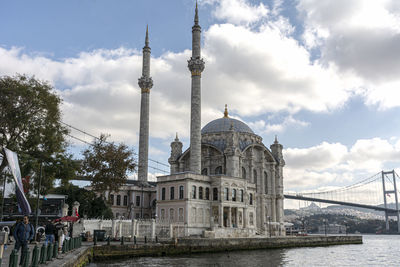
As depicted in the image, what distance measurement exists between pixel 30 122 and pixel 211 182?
26.1 m

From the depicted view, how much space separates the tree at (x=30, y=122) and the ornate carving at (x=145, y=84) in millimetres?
32487

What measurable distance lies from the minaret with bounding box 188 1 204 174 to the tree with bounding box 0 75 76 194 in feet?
77.1

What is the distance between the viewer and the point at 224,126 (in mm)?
62656

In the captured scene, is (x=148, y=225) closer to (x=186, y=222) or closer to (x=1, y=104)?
(x=186, y=222)

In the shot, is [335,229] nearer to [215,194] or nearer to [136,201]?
[136,201]

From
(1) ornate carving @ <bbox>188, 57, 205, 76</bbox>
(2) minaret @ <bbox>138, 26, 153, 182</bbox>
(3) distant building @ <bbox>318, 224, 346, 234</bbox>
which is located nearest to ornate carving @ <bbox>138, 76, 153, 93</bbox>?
(2) minaret @ <bbox>138, 26, 153, 182</bbox>

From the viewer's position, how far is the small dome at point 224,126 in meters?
62.3

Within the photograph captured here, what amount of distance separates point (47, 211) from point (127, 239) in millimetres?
24813

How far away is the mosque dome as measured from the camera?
204 feet

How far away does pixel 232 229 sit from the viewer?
44.2 m

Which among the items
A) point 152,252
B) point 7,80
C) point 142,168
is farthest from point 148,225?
point 142,168

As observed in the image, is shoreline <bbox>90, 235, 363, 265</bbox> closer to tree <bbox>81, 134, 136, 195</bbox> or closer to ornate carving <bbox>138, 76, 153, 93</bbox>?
tree <bbox>81, 134, 136, 195</bbox>

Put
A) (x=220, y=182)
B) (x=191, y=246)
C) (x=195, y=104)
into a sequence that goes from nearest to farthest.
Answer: (x=191, y=246) → (x=220, y=182) → (x=195, y=104)

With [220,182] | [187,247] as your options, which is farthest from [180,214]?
[187,247]
